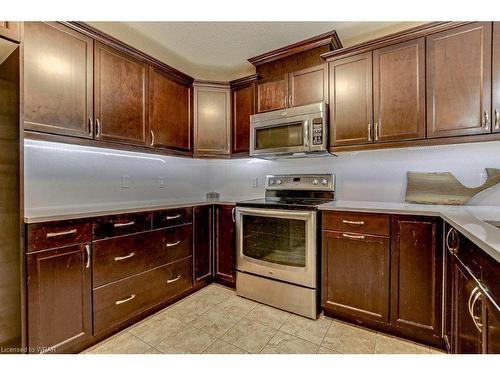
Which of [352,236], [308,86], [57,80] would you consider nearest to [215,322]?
[352,236]

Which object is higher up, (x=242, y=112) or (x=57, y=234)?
(x=242, y=112)

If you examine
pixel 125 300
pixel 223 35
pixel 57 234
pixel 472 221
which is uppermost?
pixel 223 35

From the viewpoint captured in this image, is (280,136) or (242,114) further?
(242,114)

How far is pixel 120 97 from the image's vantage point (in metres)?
2.03

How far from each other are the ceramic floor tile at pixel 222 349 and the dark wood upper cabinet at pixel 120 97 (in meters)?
1.70

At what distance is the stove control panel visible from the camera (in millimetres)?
2430

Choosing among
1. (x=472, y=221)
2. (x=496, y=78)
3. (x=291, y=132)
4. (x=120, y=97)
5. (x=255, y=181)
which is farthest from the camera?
(x=255, y=181)

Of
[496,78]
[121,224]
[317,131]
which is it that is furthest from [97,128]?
[496,78]

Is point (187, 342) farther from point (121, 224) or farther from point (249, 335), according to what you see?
point (121, 224)

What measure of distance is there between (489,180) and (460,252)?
39.1 inches

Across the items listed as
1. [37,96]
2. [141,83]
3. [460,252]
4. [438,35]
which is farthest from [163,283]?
[438,35]

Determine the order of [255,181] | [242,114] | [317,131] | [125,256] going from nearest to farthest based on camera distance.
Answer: [125,256] < [317,131] < [242,114] < [255,181]

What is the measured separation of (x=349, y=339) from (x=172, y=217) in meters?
1.66

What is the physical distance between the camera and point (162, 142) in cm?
239
